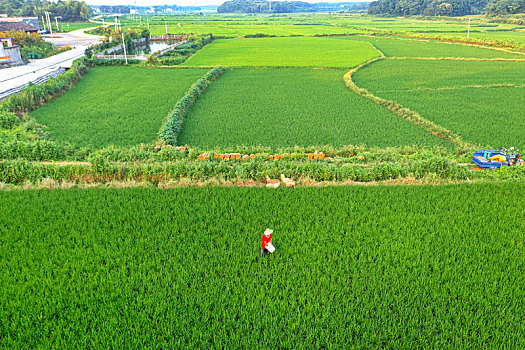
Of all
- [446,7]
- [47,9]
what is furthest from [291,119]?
[446,7]

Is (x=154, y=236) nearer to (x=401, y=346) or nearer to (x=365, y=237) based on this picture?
(x=365, y=237)

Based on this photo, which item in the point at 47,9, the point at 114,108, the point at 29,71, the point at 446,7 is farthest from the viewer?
the point at 446,7

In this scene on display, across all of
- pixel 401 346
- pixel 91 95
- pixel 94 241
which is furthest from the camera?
pixel 91 95

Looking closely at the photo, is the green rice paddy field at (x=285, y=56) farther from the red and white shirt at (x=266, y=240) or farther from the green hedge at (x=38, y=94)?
the red and white shirt at (x=266, y=240)

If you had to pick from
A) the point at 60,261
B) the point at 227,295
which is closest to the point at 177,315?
the point at 227,295

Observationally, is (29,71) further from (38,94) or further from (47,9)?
(47,9)
